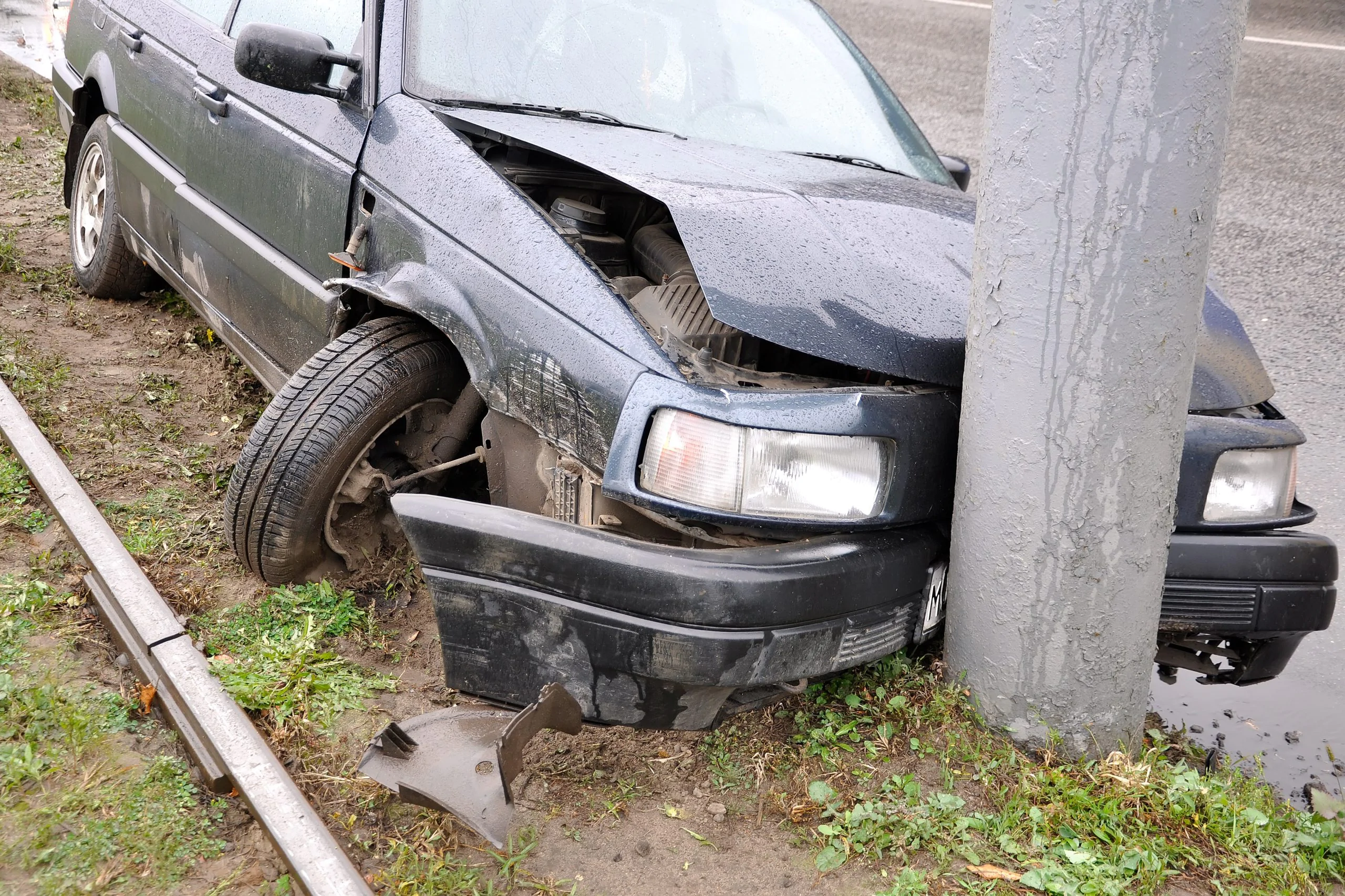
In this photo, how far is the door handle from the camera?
3.65 metres

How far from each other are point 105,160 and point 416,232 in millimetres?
2635

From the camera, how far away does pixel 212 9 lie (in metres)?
4.10

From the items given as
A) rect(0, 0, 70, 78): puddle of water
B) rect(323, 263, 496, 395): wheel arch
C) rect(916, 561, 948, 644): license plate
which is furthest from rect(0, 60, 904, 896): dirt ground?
rect(0, 0, 70, 78): puddle of water

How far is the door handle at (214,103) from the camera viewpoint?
12.0 ft

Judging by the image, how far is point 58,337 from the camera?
187 inches

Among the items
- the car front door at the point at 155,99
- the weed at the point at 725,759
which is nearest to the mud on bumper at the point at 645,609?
the weed at the point at 725,759

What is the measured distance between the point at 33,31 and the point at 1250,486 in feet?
38.7

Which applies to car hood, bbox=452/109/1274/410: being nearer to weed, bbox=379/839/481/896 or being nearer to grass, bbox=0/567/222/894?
weed, bbox=379/839/481/896

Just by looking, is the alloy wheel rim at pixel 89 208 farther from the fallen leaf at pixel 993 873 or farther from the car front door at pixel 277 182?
the fallen leaf at pixel 993 873

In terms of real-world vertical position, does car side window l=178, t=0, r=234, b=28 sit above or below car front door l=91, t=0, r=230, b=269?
above

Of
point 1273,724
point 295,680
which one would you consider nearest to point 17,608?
point 295,680

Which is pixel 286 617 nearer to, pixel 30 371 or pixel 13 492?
pixel 13 492

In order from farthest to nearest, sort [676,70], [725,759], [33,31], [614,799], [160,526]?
[33,31], [160,526], [676,70], [725,759], [614,799]

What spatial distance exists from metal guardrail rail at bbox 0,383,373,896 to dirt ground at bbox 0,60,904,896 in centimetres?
7
